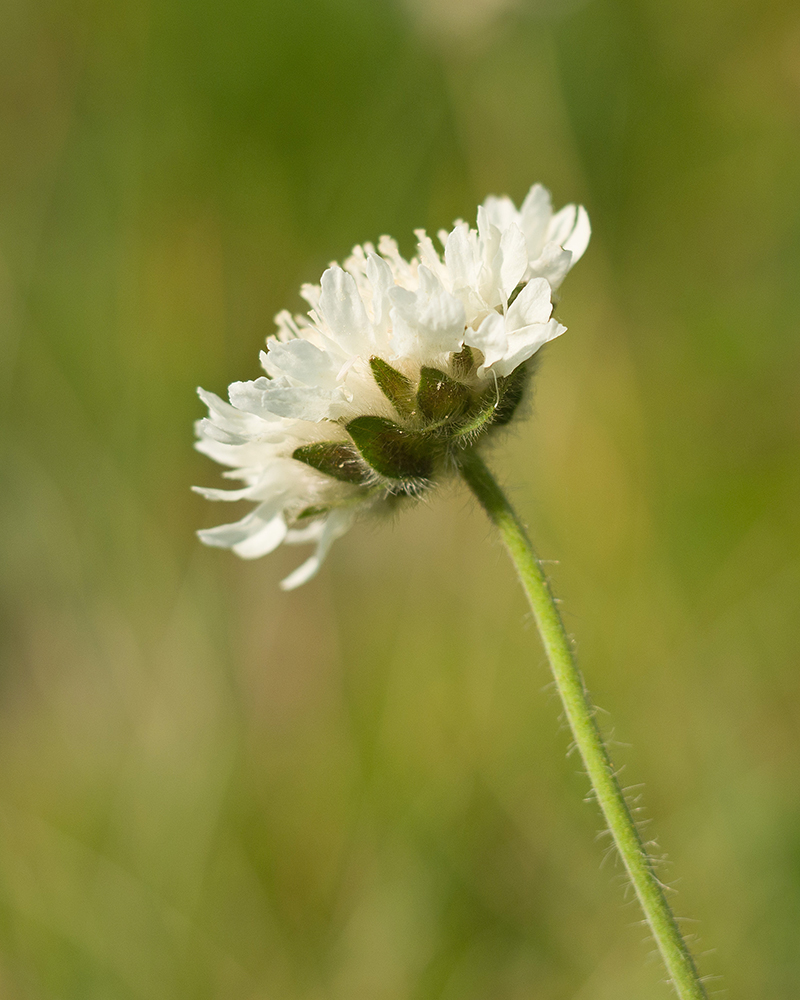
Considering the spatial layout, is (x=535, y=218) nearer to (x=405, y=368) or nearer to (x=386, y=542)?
(x=405, y=368)

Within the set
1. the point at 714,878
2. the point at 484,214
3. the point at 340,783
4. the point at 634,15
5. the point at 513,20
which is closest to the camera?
the point at 484,214

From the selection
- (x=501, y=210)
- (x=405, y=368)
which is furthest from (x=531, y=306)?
(x=501, y=210)

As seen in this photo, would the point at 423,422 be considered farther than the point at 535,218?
No

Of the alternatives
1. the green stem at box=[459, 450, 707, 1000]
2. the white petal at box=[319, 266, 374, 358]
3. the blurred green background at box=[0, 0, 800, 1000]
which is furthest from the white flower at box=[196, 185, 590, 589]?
the blurred green background at box=[0, 0, 800, 1000]

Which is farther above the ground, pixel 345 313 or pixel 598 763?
pixel 345 313

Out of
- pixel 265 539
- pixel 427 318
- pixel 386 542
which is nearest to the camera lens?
pixel 427 318

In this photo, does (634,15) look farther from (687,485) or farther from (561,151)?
(687,485)

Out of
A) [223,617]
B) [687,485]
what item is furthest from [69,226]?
[687,485]

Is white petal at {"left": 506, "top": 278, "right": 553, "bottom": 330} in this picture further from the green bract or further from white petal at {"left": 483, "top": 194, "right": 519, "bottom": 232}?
white petal at {"left": 483, "top": 194, "right": 519, "bottom": 232}
